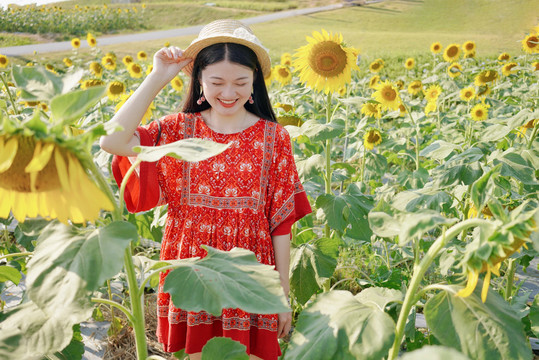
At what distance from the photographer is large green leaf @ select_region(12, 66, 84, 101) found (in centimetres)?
71

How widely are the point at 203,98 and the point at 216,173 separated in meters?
0.27

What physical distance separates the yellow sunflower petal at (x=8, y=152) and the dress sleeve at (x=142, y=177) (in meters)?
0.79

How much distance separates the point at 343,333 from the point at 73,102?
563 millimetres

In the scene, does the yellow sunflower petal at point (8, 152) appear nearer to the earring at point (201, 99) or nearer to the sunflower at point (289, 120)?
the earring at point (201, 99)

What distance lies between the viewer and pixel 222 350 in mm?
958

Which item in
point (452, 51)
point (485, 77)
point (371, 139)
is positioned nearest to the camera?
point (371, 139)

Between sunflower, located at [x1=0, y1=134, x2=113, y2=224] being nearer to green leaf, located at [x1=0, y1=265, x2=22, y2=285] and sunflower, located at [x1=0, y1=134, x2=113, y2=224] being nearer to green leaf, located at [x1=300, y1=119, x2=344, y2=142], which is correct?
green leaf, located at [x1=0, y1=265, x2=22, y2=285]

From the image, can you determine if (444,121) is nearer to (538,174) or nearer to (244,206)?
(538,174)

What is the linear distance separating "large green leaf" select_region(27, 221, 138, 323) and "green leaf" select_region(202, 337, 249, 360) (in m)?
0.32

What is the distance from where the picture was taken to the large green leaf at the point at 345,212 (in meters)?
1.92

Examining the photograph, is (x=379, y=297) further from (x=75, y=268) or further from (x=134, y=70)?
(x=134, y=70)

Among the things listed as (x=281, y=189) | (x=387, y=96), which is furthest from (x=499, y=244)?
(x=387, y=96)

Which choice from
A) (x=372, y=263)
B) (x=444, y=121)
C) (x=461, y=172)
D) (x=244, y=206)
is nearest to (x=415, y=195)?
(x=461, y=172)

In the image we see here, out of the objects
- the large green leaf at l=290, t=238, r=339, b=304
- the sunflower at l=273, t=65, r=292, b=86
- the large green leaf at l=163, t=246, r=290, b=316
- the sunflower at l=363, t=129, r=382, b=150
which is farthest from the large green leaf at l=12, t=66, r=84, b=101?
the sunflower at l=273, t=65, r=292, b=86
